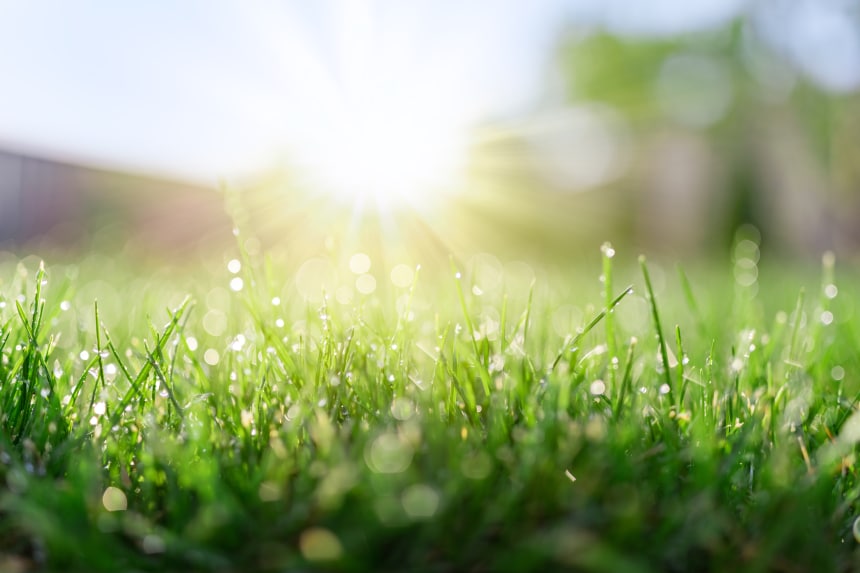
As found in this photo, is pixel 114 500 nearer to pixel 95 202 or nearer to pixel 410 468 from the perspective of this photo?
pixel 410 468

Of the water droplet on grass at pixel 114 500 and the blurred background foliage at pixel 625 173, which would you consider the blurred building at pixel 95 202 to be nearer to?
the blurred background foliage at pixel 625 173

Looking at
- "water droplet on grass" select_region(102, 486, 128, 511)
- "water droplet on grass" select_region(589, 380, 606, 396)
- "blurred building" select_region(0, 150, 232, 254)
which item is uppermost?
"blurred building" select_region(0, 150, 232, 254)

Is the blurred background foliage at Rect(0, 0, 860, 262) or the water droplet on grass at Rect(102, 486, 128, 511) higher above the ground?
the blurred background foliage at Rect(0, 0, 860, 262)

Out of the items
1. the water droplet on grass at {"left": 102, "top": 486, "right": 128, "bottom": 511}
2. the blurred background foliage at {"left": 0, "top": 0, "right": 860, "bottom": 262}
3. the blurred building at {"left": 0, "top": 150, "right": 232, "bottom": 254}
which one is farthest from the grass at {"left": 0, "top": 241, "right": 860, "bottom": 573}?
the blurred building at {"left": 0, "top": 150, "right": 232, "bottom": 254}

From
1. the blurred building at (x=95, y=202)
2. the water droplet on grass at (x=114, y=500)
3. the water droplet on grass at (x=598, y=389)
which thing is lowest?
the water droplet on grass at (x=114, y=500)

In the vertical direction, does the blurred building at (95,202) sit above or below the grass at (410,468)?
above

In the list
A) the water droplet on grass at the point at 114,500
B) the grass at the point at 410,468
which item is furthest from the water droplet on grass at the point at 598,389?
the water droplet on grass at the point at 114,500

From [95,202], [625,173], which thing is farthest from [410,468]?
[625,173]

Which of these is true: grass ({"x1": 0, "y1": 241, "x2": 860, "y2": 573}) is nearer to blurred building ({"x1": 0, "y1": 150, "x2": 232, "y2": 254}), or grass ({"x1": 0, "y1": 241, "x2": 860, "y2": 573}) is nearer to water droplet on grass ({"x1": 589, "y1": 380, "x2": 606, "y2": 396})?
water droplet on grass ({"x1": 589, "y1": 380, "x2": 606, "y2": 396})

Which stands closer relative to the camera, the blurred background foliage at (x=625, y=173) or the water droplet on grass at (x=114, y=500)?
the water droplet on grass at (x=114, y=500)

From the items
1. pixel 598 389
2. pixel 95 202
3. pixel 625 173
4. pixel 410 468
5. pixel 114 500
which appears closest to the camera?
pixel 410 468

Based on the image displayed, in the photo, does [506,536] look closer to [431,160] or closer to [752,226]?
[431,160]
